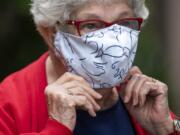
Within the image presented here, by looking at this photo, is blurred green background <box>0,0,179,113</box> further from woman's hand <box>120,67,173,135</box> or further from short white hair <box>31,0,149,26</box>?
short white hair <box>31,0,149,26</box>

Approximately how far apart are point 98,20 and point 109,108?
57 cm

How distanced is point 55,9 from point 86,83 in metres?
0.43

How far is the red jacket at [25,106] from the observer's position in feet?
16.1

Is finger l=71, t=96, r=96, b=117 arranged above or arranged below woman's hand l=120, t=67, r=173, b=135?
above

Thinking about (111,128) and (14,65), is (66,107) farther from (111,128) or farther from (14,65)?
(14,65)

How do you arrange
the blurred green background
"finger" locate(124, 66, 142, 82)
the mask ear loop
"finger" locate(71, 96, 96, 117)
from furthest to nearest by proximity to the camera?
the blurred green background → "finger" locate(124, 66, 142, 82) → the mask ear loop → "finger" locate(71, 96, 96, 117)

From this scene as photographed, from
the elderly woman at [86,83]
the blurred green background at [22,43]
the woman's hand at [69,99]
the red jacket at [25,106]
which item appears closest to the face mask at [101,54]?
the elderly woman at [86,83]

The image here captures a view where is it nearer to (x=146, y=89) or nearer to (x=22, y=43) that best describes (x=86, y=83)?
(x=146, y=89)

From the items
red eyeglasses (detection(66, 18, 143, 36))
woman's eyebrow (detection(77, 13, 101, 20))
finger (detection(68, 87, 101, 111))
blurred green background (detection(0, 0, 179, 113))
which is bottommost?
blurred green background (detection(0, 0, 179, 113))

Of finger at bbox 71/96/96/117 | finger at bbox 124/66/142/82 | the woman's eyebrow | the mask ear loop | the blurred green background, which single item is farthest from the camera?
the blurred green background

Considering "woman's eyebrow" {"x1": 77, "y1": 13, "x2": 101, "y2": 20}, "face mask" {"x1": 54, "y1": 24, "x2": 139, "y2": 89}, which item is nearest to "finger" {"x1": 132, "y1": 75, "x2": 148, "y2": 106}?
"face mask" {"x1": 54, "y1": 24, "x2": 139, "y2": 89}

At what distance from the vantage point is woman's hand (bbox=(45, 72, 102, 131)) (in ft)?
15.6

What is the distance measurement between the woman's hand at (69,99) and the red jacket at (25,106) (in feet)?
0.16

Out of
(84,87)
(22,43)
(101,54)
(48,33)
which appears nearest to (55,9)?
(48,33)
